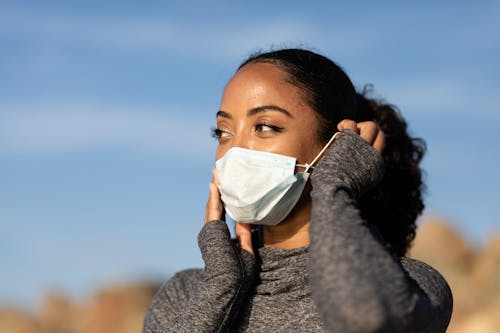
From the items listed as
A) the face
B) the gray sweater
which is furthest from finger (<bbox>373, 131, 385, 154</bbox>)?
the face

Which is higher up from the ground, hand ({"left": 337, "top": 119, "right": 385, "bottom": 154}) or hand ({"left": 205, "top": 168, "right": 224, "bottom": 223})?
hand ({"left": 337, "top": 119, "right": 385, "bottom": 154})

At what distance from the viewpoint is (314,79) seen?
A: 3.78 metres

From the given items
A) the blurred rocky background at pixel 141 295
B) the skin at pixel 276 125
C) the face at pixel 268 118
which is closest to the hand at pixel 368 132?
the skin at pixel 276 125

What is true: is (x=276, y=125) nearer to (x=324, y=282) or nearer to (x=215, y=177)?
(x=215, y=177)

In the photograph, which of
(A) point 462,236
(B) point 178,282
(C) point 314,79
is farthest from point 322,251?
(A) point 462,236

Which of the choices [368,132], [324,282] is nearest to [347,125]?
[368,132]

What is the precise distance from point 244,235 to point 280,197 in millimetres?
370

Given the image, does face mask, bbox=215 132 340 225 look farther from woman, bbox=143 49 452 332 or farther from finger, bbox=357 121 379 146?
finger, bbox=357 121 379 146

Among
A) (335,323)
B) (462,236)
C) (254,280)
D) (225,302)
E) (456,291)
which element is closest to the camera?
(335,323)

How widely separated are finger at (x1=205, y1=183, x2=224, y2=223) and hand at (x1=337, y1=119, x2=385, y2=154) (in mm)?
654

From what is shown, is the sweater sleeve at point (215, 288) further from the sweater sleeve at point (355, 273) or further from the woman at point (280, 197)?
the sweater sleeve at point (355, 273)

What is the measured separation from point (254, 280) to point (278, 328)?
11.5 inches

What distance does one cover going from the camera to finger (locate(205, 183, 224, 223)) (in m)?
3.82

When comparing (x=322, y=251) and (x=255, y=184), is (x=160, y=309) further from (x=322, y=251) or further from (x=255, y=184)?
(x=322, y=251)
